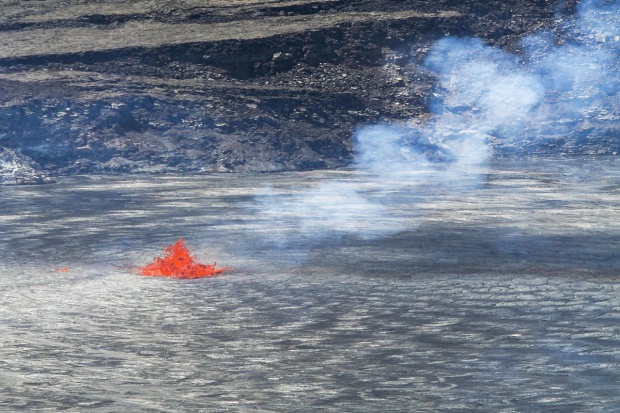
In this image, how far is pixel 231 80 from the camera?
50531 millimetres

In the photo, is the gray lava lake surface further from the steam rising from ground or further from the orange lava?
the steam rising from ground

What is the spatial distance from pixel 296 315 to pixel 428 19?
136 feet

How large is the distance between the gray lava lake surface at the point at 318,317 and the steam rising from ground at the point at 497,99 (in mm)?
16529

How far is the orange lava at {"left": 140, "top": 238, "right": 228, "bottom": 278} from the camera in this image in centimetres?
1647

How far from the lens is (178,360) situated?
36.4 feet

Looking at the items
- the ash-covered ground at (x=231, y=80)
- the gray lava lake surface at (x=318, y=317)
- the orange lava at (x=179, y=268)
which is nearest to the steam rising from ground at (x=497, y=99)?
the ash-covered ground at (x=231, y=80)

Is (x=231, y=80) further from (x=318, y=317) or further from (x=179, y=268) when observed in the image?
(x=318, y=317)

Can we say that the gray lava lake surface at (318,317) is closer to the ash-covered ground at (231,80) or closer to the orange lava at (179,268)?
the orange lava at (179,268)

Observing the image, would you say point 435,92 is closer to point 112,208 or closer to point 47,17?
point 47,17

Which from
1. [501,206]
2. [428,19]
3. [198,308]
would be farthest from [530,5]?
[198,308]

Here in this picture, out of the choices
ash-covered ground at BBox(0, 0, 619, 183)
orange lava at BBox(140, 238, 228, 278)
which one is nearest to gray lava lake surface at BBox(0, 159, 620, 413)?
orange lava at BBox(140, 238, 228, 278)

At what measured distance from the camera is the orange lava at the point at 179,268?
16.5 meters

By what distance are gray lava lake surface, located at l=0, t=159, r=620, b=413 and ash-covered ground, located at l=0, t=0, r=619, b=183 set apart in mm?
18856

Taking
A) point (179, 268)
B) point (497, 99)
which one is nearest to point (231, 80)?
point (497, 99)
